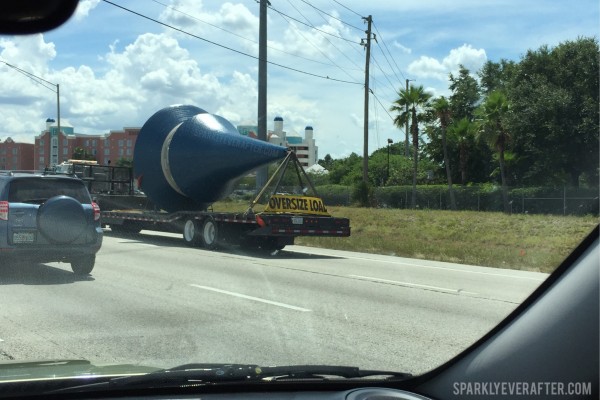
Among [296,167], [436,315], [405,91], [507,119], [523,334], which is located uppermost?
[405,91]

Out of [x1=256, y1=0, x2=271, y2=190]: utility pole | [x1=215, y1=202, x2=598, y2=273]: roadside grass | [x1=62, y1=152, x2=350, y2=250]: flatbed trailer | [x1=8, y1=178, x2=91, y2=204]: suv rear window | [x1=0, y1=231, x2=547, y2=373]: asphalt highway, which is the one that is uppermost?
[x1=256, y1=0, x2=271, y2=190]: utility pole

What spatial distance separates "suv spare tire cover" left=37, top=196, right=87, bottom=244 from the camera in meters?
10.7

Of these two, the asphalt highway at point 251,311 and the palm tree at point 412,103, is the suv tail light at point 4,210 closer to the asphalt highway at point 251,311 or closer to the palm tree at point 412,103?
the asphalt highway at point 251,311

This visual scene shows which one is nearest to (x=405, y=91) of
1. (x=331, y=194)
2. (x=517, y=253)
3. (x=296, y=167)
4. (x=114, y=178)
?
(x=331, y=194)

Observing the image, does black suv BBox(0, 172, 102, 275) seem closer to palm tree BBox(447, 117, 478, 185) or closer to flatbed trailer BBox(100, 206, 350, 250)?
flatbed trailer BBox(100, 206, 350, 250)

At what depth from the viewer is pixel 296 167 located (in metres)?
18.9

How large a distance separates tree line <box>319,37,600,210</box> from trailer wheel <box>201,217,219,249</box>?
27.4ft

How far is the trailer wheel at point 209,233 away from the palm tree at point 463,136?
42.7m

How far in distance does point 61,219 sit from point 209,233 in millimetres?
8248

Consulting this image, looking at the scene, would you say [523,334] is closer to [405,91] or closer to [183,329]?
[183,329]

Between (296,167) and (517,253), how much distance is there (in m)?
6.27

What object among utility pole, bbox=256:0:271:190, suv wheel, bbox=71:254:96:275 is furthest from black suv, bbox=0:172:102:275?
utility pole, bbox=256:0:271:190

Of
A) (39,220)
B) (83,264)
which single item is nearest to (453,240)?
(83,264)

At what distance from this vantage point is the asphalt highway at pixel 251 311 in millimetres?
6410
